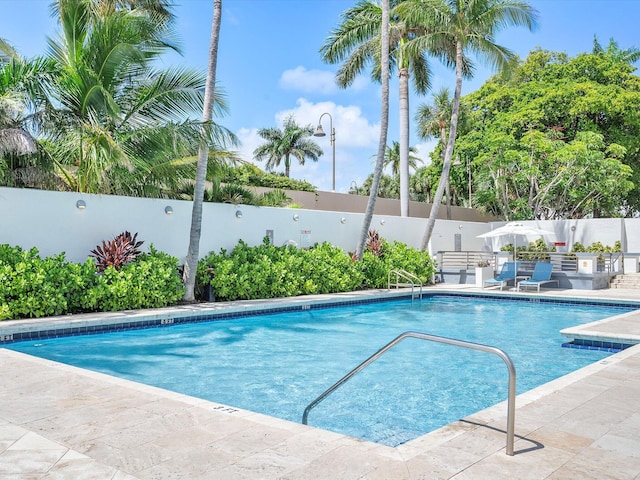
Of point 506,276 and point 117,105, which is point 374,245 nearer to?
point 506,276

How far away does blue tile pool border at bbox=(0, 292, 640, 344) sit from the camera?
912 cm

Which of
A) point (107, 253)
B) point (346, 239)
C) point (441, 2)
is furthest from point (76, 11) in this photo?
point (441, 2)

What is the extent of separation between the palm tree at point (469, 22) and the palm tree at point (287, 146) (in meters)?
22.7

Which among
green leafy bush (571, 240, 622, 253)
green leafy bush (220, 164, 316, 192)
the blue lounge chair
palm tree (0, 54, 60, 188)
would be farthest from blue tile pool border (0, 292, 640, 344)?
green leafy bush (220, 164, 316, 192)

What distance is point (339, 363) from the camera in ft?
28.0

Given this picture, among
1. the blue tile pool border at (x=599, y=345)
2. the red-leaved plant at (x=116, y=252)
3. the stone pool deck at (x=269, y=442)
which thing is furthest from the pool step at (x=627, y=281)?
the red-leaved plant at (x=116, y=252)

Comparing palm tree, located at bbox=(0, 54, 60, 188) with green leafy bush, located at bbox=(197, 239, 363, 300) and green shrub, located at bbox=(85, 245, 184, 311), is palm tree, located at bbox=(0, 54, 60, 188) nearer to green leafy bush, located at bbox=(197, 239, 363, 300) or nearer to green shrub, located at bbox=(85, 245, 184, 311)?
green shrub, located at bbox=(85, 245, 184, 311)

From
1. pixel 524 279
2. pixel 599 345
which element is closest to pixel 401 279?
pixel 524 279

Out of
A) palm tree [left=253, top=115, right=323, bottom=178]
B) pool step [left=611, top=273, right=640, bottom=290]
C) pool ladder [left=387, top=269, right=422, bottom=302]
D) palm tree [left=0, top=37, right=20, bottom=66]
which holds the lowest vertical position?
pool ladder [left=387, top=269, right=422, bottom=302]

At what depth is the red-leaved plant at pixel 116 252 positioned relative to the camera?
11.5m

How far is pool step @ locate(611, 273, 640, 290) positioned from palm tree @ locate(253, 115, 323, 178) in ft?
84.9

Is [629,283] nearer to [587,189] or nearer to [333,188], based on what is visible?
[587,189]

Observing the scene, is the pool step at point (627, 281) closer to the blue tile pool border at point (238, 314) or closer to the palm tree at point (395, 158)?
the blue tile pool border at point (238, 314)

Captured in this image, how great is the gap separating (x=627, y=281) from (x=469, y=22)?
10.4 m
